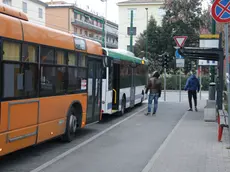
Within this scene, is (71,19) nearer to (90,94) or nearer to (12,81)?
(90,94)

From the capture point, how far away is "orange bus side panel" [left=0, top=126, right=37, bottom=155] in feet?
21.6

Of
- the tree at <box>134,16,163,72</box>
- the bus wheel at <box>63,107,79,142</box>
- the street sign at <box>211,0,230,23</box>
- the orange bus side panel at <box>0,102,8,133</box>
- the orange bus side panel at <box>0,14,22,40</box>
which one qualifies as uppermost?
the tree at <box>134,16,163,72</box>

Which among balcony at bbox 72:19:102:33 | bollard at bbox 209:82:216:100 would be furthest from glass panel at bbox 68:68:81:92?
balcony at bbox 72:19:102:33

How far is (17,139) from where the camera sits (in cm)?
696

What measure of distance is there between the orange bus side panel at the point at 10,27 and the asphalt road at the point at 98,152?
2.45 metres

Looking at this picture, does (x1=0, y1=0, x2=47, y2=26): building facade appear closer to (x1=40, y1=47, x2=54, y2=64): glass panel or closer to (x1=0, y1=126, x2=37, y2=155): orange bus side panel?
(x1=40, y1=47, x2=54, y2=64): glass panel

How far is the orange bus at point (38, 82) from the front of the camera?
662 cm

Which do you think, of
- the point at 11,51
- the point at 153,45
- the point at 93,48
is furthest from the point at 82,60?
the point at 153,45

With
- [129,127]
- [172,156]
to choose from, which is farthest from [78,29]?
[172,156]

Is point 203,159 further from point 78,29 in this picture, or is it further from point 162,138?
point 78,29

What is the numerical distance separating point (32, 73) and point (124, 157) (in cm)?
263

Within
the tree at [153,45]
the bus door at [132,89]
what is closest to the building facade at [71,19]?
the tree at [153,45]

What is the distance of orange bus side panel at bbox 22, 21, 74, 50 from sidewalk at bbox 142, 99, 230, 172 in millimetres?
3309

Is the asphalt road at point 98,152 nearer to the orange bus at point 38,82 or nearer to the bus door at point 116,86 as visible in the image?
the orange bus at point 38,82
